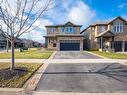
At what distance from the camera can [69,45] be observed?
162 ft

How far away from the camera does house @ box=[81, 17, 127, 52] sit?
4541 centimetres

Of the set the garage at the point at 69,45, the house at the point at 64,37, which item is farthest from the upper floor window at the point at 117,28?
the garage at the point at 69,45

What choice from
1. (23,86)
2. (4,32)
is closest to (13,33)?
(4,32)

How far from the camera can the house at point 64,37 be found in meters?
48.7

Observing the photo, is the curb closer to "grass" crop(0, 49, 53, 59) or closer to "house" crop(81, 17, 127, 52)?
"grass" crop(0, 49, 53, 59)

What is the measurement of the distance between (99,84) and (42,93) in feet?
9.66

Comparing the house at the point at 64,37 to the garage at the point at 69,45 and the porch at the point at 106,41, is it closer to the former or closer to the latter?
the garage at the point at 69,45

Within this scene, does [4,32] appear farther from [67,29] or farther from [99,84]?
[67,29]

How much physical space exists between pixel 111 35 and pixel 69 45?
1021 cm

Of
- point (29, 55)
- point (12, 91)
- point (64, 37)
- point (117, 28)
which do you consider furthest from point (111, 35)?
point (12, 91)

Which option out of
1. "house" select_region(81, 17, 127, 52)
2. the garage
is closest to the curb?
"house" select_region(81, 17, 127, 52)

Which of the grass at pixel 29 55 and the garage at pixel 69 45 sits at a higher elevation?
the garage at pixel 69 45

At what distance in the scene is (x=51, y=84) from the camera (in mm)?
9828

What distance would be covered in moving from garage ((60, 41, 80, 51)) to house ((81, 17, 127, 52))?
13.7 feet
